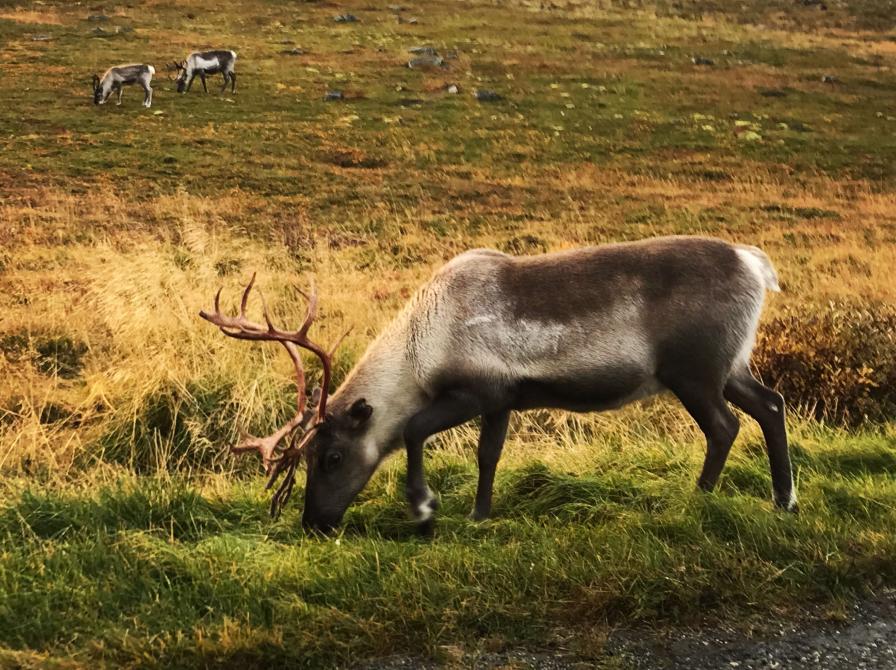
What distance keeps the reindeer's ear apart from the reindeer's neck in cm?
11

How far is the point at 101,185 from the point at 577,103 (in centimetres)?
2040

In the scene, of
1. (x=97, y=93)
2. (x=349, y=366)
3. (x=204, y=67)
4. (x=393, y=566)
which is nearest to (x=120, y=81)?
(x=97, y=93)

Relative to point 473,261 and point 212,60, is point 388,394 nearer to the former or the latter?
point 473,261

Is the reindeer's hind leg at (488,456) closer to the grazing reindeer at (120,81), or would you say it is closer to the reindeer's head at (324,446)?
the reindeer's head at (324,446)

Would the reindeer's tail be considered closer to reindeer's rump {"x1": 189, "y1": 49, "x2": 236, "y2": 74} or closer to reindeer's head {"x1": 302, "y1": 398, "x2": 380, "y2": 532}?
reindeer's head {"x1": 302, "y1": 398, "x2": 380, "y2": 532}

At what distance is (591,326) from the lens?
5328 mm

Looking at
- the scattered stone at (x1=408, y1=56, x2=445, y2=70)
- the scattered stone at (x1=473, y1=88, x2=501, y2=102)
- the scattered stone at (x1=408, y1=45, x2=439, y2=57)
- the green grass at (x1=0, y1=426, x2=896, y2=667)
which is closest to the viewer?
the green grass at (x1=0, y1=426, x2=896, y2=667)

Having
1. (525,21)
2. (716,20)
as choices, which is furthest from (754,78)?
(716,20)

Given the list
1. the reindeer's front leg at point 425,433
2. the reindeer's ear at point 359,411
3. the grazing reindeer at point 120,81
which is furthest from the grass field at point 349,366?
the grazing reindeer at point 120,81

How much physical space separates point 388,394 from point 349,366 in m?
3.16

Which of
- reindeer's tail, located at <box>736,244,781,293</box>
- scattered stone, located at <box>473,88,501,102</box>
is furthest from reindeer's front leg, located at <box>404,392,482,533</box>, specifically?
scattered stone, located at <box>473,88,501,102</box>

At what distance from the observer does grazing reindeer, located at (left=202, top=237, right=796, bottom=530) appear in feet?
17.1

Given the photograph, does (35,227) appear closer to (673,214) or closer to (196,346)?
(196,346)

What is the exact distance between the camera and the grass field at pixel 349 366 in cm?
415
